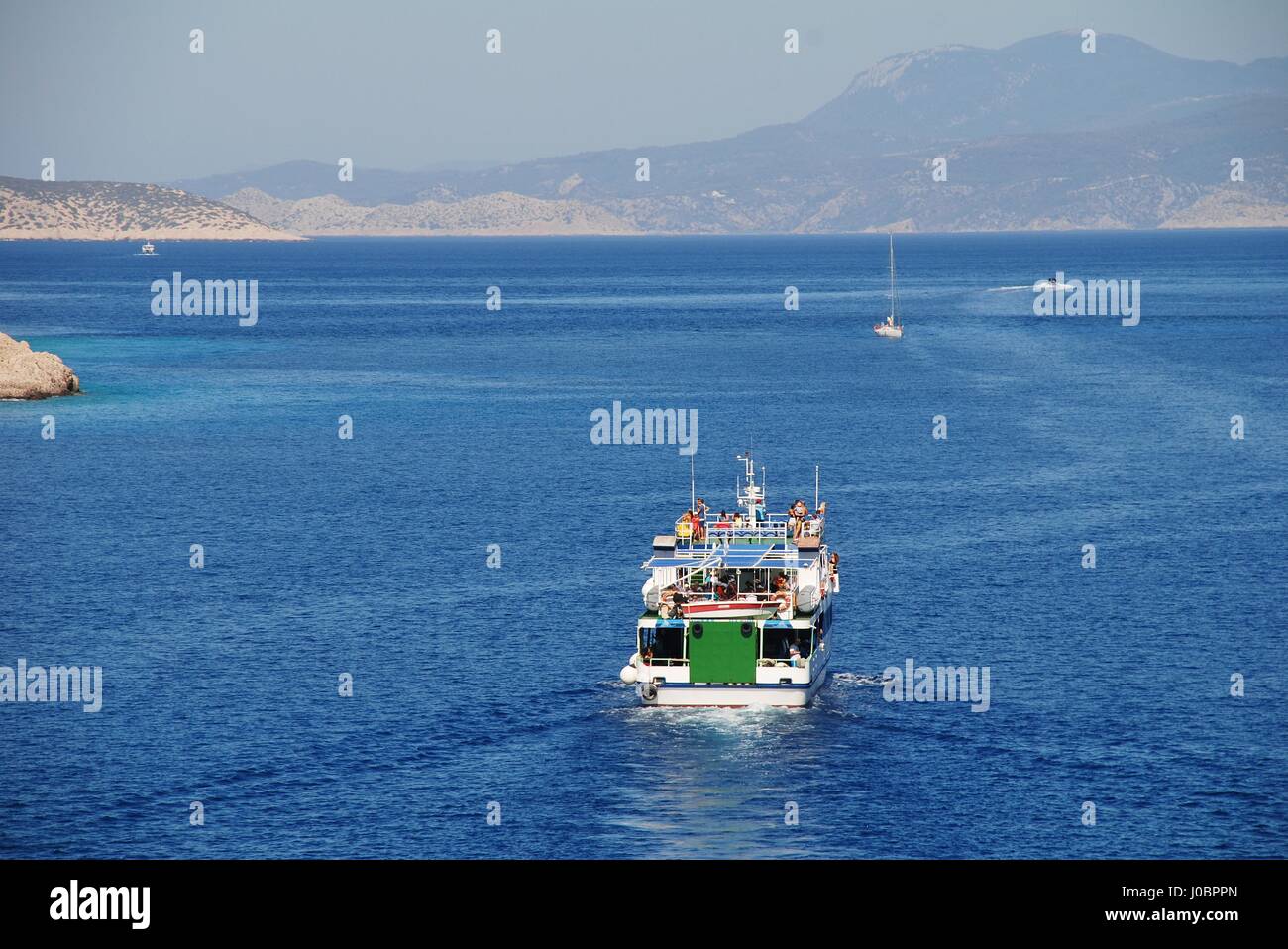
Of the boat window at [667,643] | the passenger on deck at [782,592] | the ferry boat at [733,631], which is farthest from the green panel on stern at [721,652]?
the passenger on deck at [782,592]

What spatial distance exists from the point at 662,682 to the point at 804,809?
12.3m

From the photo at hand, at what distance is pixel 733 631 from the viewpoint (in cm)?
6706

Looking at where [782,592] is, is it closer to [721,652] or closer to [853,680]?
[853,680]

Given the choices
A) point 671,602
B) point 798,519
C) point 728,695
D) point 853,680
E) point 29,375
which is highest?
point 29,375

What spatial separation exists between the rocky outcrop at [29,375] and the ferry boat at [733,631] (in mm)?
120791

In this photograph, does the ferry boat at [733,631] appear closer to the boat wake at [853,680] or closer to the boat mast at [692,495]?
the boat wake at [853,680]

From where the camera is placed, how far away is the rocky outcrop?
576 ft

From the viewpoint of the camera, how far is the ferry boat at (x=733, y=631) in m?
66.9

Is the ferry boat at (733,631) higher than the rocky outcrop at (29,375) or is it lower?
lower

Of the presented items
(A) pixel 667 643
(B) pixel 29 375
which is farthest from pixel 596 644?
(B) pixel 29 375

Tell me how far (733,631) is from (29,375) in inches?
5076

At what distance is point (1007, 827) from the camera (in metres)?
54.6

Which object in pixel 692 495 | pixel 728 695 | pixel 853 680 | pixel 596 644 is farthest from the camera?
pixel 692 495

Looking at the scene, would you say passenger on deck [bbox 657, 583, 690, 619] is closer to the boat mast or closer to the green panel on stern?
the green panel on stern
